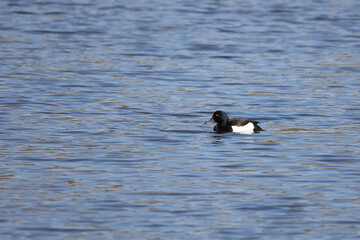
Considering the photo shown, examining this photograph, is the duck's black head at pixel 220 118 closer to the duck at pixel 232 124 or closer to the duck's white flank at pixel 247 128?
the duck at pixel 232 124

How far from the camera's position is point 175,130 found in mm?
18297

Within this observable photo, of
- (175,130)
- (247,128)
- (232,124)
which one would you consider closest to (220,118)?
(232,124)

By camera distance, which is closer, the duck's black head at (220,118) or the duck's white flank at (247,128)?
the duck's white flank at (247,128)

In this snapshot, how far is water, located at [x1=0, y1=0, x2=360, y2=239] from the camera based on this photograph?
11.8 metres

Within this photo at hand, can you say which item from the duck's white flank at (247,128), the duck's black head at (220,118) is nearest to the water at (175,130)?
the duck's white flank at (247,128)

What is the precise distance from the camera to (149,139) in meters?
17.2

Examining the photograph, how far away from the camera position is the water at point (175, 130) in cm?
1184

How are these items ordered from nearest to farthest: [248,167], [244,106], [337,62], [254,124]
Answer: [248,167]
[254,124]
[244,106]
[337,62]

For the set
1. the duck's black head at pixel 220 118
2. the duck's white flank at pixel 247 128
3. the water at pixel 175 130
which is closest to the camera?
the water at pixel 175 130

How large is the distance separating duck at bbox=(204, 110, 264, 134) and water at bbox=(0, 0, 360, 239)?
24cm

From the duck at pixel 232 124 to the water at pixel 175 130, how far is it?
0.79 feet

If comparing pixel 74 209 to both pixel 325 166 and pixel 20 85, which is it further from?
pixel 20 85

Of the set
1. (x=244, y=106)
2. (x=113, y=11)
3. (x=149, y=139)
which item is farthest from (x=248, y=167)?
(x=113, y=11)

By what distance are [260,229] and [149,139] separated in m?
6.19
